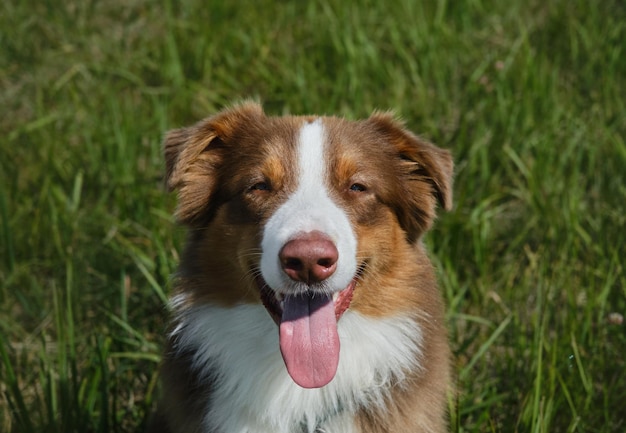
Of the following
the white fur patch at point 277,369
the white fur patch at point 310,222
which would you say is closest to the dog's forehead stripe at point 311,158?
the white fur patch at point 310,222

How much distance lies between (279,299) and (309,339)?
0.20 metres

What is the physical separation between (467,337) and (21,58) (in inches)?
173

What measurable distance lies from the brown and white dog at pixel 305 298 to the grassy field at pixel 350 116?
1.99ft

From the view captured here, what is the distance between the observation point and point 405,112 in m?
6.28

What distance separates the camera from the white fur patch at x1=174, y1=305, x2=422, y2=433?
3.62 meters

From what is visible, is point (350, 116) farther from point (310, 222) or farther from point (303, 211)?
point (310, 222)

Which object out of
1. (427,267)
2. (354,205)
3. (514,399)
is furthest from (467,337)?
(354,205)

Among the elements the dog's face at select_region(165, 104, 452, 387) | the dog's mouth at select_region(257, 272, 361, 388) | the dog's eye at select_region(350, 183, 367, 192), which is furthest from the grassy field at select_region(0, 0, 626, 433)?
the dog's eye at select_region(350, 183, 367, 192)

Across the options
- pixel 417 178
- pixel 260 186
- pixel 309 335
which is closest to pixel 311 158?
pixel 260 186

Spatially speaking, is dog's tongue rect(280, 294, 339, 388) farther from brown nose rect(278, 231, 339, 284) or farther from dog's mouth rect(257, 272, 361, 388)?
brown nose rect(278, 231, 339, 284)

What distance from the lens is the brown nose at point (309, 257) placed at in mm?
3125

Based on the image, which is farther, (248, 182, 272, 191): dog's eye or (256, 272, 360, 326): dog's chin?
(248, 182, 272, 191): dog's eye

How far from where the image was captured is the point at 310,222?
323cm

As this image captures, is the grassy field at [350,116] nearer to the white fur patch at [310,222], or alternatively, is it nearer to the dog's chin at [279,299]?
the dog's chin at [279,299]
